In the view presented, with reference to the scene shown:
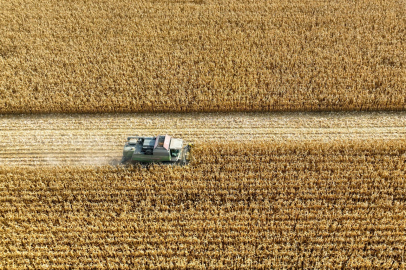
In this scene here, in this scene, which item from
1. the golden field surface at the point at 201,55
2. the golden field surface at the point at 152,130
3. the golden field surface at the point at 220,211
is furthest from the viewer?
the golden field surface at the point at 201,55

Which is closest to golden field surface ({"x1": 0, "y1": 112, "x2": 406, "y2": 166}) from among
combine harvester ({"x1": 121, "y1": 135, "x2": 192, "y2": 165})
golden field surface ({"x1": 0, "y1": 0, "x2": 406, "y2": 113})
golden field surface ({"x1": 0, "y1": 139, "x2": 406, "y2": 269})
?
golden field surface ({"x1": 0, "y1": 0, "x2": 406, "y2": 113})

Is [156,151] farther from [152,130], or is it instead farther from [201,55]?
[201,55]

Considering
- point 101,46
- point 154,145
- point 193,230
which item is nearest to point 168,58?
point 101,46

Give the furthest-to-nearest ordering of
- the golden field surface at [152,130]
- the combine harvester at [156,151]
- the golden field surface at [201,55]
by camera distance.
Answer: the golden field surface at [201,55] < the golden field surface at [152,130] < the combine harvester at [156,151]

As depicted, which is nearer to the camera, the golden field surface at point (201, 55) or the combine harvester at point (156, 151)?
the combine harvester at point (156, 151)

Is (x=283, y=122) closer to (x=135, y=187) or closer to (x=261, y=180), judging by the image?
(x=261, y=180)

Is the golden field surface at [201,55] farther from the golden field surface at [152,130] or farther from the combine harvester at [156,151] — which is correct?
the combine harvester at [156,151]

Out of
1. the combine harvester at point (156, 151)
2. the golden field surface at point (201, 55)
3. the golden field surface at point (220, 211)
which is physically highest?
the golden field surface at point (201, 55)

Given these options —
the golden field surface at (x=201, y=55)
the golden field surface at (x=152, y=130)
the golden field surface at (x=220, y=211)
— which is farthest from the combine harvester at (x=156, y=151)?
the golden field surface at (x=201, y=55)
